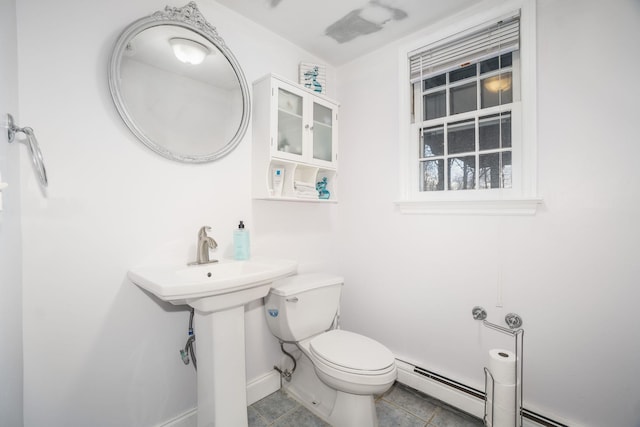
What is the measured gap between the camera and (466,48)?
5.74ft

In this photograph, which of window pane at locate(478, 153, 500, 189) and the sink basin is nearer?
the sink basin

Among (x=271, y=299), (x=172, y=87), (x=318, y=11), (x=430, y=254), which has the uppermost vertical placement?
(x=318, y=11)

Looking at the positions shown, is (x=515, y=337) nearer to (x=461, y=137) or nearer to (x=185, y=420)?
(x=461, y=137)

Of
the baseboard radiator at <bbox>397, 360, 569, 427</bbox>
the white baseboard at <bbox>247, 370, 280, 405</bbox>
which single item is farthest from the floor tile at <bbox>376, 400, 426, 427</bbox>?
the white baseboard at <bbox>247, 370, 280, 405</bbox>

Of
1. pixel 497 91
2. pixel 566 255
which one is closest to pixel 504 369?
pixel 566 255

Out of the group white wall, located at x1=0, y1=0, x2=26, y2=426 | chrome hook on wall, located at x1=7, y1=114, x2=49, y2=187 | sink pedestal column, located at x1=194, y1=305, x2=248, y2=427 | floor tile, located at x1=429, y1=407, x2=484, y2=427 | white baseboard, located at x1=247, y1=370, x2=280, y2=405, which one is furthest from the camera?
white baseboard, located at x1=247, y1=370, x2=280, y2=405

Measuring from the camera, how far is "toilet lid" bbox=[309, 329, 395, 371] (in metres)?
1.39

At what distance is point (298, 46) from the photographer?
6.88 feet

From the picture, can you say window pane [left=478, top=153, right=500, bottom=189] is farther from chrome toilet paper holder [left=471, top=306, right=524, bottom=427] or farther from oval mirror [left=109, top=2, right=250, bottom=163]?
oval mirror [left=109, top=2, right=250, bottom=163]

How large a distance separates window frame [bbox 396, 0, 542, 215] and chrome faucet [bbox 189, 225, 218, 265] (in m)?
1.24

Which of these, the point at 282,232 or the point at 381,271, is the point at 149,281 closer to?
the point at 282,232

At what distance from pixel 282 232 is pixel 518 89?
1.67 metres

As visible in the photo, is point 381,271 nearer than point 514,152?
No

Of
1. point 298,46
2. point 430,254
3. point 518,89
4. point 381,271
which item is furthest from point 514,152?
point 298,46
